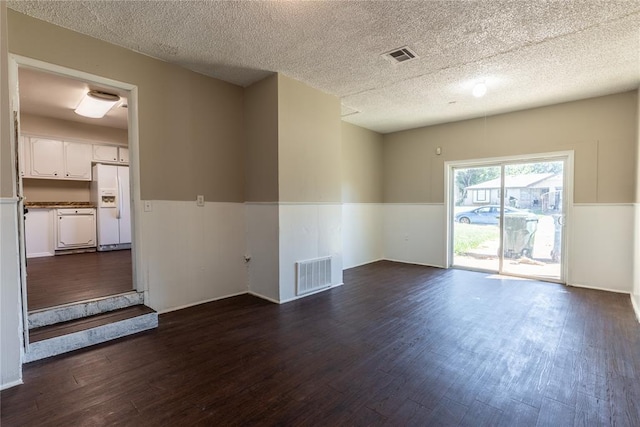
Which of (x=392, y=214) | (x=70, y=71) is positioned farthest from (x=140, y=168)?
(x=392, y=214)

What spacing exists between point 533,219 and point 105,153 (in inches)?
321

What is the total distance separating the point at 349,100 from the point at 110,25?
3022mm

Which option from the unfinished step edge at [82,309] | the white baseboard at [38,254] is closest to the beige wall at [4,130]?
the unfinished step edge at [82,309]

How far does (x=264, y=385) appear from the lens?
2.02 metres

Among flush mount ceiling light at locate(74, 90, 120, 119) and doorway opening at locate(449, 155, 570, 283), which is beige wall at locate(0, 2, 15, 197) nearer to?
flush mount ceiling light at locate(74, 90, 120, 119)

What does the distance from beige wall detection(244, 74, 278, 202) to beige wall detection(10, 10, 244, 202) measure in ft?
0.45

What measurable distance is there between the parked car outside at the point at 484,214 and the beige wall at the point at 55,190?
7.67 metres

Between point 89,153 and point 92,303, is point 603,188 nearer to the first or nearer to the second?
point 92,303

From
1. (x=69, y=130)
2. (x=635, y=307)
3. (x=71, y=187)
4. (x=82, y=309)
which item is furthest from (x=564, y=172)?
(x=71, y=187)

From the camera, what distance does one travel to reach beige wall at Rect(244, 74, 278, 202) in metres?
3.69

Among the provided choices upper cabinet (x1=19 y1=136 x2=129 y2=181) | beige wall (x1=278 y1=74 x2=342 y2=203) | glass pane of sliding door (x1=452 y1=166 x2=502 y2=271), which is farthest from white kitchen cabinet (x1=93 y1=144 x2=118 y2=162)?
glass pane of sliding door (x1=452 y1=166 x2=502 y2=271)

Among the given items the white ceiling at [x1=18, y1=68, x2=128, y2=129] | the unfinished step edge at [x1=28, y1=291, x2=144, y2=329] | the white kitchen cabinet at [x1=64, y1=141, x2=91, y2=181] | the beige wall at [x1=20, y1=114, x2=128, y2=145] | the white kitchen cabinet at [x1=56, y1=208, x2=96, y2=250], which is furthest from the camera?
the white kitchen cabinet at [x1=64, y1=141, x2=91, y2=181]

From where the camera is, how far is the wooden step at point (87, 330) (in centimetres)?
235

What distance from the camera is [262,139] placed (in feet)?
12.6
